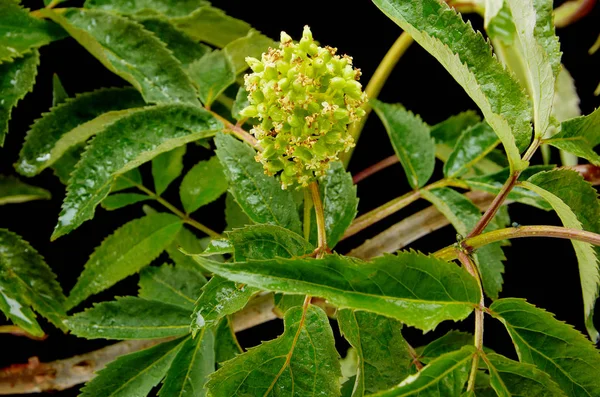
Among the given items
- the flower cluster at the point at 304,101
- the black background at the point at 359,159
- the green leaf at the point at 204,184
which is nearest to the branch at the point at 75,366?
the black background at the point at 359,159

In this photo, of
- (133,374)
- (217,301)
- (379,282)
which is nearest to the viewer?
(379,282)

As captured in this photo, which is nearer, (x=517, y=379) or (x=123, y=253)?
(x=517, y=379)

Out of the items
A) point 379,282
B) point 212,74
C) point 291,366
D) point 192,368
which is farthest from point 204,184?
point 379,282

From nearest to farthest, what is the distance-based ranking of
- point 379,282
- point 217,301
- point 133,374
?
point 379,282 < point 217,301 < point 133,374

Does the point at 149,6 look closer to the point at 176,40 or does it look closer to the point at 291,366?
the point at 176,40

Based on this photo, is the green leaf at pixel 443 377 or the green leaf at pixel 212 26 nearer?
the green leaf at pixel 443 377

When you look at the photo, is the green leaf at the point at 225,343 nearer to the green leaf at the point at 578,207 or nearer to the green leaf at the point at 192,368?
the green leaf at the point at 192,368
